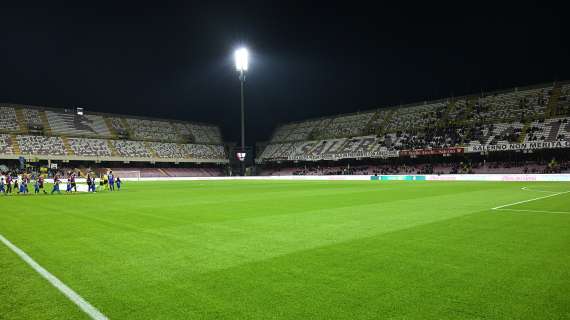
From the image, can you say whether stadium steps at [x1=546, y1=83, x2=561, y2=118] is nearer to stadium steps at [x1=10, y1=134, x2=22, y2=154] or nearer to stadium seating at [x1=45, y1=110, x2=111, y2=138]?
stadium seating at [x1=45, y1=110, x2=111, y2=138]

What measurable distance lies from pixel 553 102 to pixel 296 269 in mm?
65933

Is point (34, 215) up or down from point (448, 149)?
down

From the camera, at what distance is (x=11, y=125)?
67562 millimetres

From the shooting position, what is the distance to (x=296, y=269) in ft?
20.0

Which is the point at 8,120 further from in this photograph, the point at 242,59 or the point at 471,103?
the point at 471,103

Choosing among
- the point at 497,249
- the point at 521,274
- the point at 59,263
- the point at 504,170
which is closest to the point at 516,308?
the point at 521,274

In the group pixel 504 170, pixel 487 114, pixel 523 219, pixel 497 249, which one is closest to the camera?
pixel 497 249

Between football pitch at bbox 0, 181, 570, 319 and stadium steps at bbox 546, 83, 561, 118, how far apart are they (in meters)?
54.4

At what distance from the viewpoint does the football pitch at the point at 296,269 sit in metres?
4.36

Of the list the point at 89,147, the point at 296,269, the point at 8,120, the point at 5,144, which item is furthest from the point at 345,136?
the point at 296,269

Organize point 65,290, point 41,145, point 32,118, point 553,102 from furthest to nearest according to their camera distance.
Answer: point 32,118, point 41,145, point 553,102, point 65,290

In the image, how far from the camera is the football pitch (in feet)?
14.3

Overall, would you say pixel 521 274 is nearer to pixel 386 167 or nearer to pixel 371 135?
pixel 386 167

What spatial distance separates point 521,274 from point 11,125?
81687 mm
